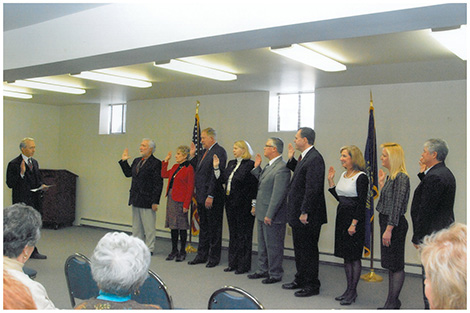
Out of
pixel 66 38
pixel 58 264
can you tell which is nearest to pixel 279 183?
pixel 66 38

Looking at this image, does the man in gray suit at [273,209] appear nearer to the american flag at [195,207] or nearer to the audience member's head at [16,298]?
the american flag at [195,207]

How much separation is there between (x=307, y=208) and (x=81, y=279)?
101 inches

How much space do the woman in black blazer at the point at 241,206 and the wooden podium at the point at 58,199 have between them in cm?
487

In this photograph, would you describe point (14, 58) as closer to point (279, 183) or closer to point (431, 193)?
point (279, 183)

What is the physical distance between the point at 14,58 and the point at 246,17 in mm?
2537

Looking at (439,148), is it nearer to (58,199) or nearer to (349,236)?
(349,236)

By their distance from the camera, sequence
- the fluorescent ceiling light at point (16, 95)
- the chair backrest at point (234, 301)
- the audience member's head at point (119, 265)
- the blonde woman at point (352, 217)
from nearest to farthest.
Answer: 1. the audience member's head at point (119, 265)
2. the chair backrest at point (234, 301)
3. the blonde woman at point (352, 217)
4. the fluorescent ceiling light at point (16, 95)

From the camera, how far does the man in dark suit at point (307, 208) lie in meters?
4.96

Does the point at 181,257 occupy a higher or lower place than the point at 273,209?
lower

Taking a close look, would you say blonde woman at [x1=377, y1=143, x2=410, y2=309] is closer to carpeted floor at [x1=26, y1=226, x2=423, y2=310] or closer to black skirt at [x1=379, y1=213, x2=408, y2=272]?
black skirt at [x1=379, y1=213, x2=408, y2=272]

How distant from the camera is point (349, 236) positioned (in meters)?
4.70

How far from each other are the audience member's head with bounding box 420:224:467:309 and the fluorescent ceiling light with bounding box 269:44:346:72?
2808 mm

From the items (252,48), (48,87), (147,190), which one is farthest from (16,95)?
(252,48)

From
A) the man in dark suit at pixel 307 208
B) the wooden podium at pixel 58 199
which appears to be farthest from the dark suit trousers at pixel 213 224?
the wooden podium at pixel 58 199
